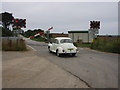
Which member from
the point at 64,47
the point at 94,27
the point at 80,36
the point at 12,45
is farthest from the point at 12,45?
the point at 80,36

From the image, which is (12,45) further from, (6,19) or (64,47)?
(6,19)

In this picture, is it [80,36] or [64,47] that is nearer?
[64,47]

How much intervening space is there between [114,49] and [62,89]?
12359 mm

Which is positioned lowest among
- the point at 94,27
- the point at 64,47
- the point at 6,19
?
the point at 64,47

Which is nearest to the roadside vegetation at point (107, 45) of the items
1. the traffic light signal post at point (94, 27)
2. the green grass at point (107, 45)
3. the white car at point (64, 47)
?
the green grass at point (107, 45)

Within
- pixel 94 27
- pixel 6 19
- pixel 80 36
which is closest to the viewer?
pixel 94 27

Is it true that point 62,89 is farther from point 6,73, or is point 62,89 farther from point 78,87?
point 6,73

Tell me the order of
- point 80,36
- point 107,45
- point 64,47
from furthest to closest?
point 80,36
point 107,45
point 64,47

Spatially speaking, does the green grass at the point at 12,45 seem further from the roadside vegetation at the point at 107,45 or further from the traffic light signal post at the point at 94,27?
the roadside vegetation at the point at 107,45

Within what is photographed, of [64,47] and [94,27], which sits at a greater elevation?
[94,27]

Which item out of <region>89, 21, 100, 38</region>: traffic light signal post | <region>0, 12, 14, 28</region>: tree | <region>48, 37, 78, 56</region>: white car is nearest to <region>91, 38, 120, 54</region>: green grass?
<region>89, 21, 100, 38</region>: traffic light signal post

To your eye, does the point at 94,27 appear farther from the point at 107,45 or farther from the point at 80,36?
the point at 80,36

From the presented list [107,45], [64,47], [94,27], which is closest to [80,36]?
[94,27]

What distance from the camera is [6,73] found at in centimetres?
678
